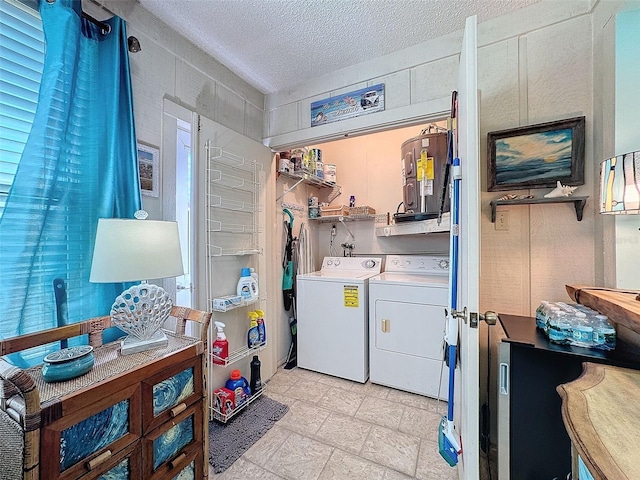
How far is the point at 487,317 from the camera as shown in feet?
3.42

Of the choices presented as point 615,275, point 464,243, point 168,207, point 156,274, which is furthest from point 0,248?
point 615,275

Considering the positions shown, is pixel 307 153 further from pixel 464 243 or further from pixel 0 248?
pixel 0 248

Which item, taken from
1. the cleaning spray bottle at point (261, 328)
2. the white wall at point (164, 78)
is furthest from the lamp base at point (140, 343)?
the cleaning spray bottle at point (261, 328)

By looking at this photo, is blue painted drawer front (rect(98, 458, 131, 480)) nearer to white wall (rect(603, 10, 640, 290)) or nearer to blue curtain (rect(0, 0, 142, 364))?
blue curtain (rect(0, 0, 142, 364))

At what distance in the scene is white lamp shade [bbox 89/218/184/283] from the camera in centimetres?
103

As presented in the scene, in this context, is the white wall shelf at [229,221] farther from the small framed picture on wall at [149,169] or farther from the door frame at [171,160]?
the small framed picture on wall at [149,169]

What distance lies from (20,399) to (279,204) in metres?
2.19

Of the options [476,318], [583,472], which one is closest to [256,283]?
[476,318]

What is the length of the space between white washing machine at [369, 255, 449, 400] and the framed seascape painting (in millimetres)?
931

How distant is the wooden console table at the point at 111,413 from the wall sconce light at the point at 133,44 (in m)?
1.44

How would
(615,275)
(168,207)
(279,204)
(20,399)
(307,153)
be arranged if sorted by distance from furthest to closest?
1. (307,153)
2. (279,204)
3. (168,207)
4. (615,275)
5. (20,399)

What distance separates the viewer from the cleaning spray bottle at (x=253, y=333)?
6.95 feet

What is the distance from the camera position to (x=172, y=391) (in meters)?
1.09

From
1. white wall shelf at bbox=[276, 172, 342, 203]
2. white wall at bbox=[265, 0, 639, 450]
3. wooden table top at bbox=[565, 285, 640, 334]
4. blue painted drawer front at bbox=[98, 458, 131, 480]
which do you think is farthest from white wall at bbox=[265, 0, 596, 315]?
blue painted drawer front at bbox=[98, 458, 131, 480]
